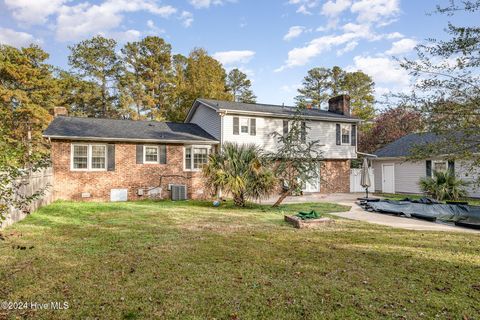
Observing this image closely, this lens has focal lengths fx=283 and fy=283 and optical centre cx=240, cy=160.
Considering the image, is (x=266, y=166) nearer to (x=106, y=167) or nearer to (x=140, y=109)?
(x=106, y=167)

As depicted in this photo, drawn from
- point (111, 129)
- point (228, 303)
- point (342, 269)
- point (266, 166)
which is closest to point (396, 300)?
point (342, 269)

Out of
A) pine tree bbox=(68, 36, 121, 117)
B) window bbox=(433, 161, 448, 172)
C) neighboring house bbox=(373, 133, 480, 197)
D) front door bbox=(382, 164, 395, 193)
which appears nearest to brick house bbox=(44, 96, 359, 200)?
neighboring house bbox=(373, 133, 480, 197)

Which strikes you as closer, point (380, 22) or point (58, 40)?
point (380, 22)

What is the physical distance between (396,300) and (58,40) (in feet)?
102

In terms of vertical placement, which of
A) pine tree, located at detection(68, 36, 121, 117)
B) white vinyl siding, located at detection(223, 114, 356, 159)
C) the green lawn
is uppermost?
pine tree, located at detection(68, 36, 121, 117)

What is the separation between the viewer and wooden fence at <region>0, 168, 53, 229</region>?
23.8ft

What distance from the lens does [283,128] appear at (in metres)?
16.6

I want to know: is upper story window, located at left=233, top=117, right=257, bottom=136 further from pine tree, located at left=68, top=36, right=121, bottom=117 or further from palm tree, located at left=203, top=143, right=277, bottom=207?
pine tree, located at left=68, top=36, right=121, bottom=117

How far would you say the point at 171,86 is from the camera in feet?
96.5

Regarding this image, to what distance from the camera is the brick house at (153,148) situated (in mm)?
12828

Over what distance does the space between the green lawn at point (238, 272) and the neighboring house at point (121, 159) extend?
567 cm

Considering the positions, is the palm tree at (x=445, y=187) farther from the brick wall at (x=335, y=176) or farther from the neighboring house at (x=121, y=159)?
the neighboring house at (x=121, y=159)

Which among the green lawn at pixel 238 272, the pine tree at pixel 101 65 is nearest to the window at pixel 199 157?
the green lawn at pixel 238 272

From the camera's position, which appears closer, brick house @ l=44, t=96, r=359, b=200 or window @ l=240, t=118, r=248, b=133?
brick house @ l=44, t=96, r=359, b=200
